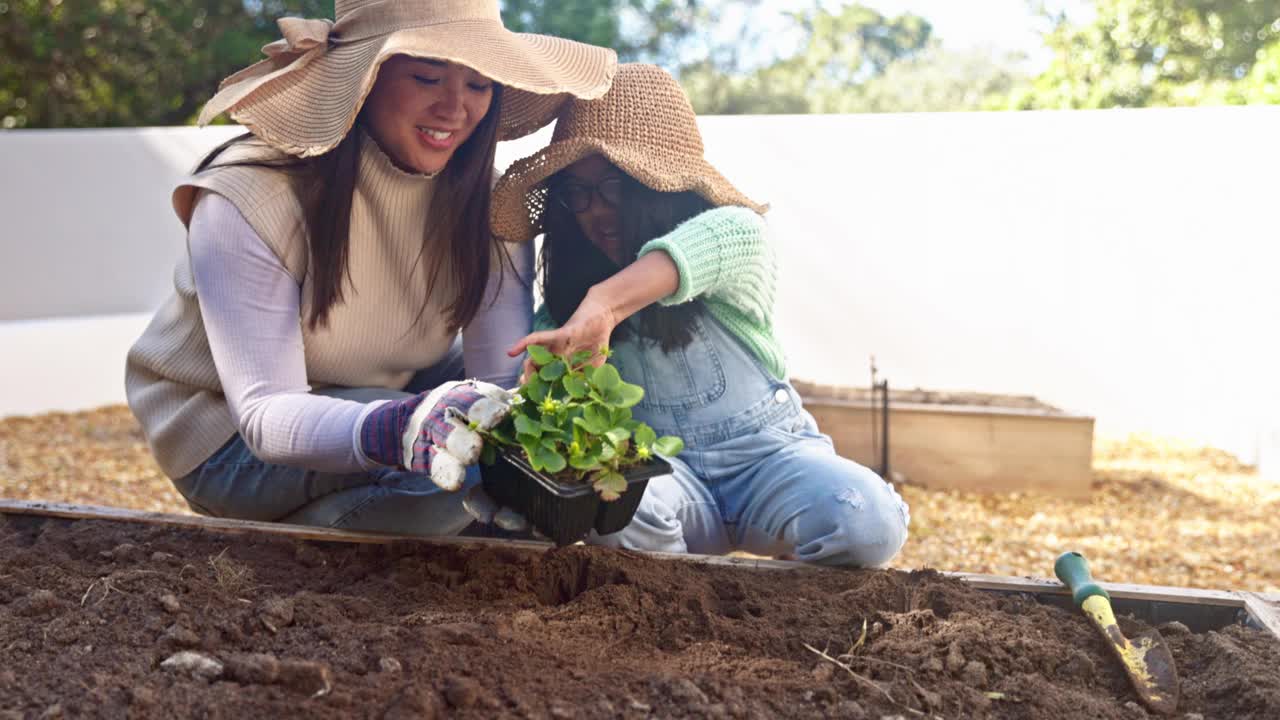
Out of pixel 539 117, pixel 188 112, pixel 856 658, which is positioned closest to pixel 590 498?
pixel 856 658

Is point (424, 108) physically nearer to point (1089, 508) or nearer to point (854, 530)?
point (854, 530)

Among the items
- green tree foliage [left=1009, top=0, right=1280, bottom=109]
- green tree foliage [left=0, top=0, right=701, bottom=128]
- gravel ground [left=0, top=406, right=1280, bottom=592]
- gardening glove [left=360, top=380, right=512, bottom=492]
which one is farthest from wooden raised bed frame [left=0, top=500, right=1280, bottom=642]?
green tree foliage [left=1009, top=0, right=1280, bottom=109]

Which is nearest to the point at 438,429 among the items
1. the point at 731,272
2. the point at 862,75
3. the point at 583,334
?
the point at 583,334

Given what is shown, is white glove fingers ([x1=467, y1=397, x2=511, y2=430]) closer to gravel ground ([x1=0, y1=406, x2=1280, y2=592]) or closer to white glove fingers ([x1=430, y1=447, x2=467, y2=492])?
white glove fingers ([x1=430, y1=447, x2=467, y2=492])

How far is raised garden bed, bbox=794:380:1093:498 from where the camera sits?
143 inches

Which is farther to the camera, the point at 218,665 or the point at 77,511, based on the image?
the point at 77,511

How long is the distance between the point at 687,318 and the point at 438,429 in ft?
2.10

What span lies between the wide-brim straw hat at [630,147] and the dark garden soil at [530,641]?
0.64 metres

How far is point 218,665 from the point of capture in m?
1.23

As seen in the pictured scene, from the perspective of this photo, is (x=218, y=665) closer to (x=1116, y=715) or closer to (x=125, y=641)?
(x=125, y=641)

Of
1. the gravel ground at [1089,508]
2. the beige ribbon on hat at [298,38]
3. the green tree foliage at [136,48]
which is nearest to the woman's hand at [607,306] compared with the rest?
the beige ribbon on hat at [298,38]

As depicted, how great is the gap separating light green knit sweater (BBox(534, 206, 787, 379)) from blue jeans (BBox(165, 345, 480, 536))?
0.39m

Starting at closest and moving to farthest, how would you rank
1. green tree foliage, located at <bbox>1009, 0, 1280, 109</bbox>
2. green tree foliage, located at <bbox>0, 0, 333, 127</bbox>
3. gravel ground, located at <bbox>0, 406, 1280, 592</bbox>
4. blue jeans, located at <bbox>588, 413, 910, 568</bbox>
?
blue jeans, located at <bbox>588, 413, 910, 568</bbox>
gravel ground, located at <bbox>0, 406, 1280, 592</bbox>
green tree foliage, located at <bbox>0, 0, 333, 127</bbox>
green tree foliage, located at <bbox>1009, 0, 1280, 109</bbox>

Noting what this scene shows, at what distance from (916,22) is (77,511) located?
15139 mm
